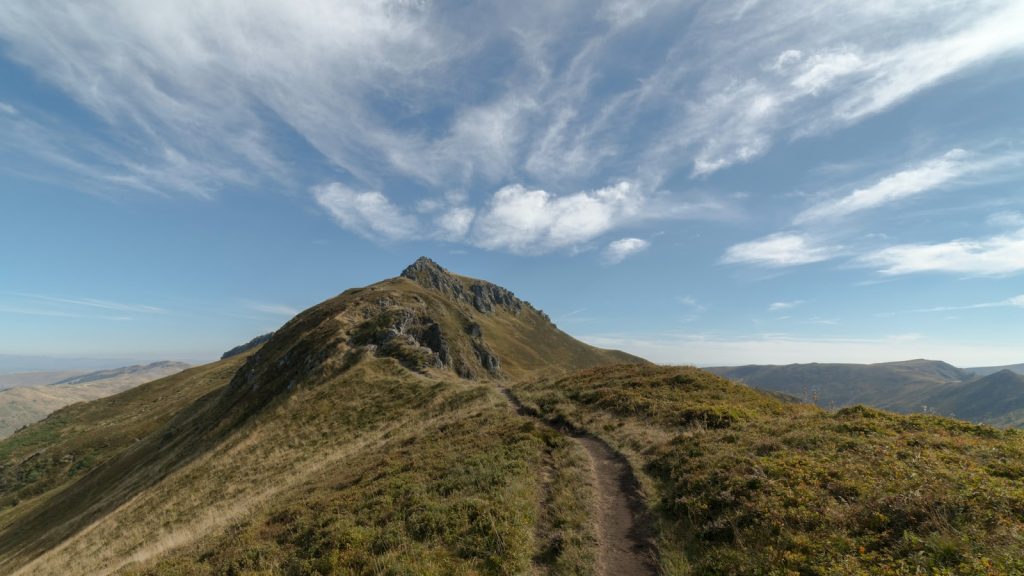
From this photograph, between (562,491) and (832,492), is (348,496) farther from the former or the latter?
(832,492)

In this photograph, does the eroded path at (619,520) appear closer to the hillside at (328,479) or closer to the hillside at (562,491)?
the hillside at (562,491)

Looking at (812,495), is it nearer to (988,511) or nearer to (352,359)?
(988,511)

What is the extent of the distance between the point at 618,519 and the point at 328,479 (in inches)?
679

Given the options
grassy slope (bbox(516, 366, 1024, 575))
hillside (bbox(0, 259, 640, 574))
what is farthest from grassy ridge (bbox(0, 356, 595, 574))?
grassy slope (bbox(516, 366, 1024, 575))

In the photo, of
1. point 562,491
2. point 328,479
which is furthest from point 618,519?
point 328,479

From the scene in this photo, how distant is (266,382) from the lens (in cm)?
5488

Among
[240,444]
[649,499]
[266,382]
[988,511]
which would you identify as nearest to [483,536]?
[649,499]

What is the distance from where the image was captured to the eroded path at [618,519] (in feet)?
35.7

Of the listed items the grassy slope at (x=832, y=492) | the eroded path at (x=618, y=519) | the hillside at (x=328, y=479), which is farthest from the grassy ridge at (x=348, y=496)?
the grassy slope at (x=832, y=492)

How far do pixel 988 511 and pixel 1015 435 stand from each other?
1115 cm

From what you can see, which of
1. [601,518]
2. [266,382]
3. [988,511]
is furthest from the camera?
[266,382]

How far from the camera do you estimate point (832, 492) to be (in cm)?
1147

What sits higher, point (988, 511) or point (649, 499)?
point (988, 511)

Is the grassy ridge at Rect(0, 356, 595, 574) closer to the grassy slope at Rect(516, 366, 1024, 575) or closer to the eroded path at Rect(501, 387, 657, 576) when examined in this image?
the eroded path at Rect(501, 387, 657, 576)
